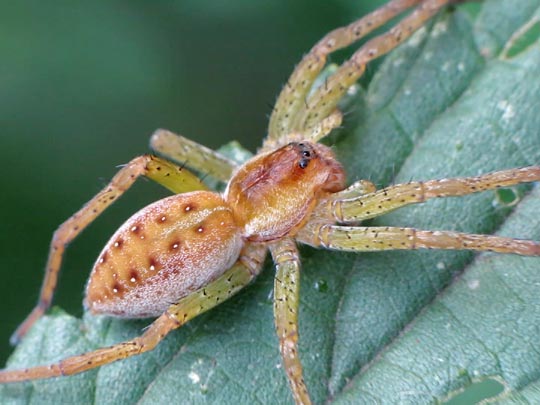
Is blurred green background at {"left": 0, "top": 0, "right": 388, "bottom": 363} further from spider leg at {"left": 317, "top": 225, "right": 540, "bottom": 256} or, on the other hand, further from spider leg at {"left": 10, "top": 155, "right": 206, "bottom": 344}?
spider leg at {"left": 317, "top": 225, "right": 540, "bottom": 256}

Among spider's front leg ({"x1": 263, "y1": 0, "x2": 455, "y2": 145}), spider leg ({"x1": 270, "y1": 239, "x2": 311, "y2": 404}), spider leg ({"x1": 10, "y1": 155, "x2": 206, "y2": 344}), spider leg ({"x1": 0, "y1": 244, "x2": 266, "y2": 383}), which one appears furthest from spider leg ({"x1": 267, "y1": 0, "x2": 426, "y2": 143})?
spider leg ({"x1": 0, "y1": 244, "x2": 266, "y2": 383})

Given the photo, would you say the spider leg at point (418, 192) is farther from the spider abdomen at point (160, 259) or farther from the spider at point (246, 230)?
the spider abdomen at point (160, 259)

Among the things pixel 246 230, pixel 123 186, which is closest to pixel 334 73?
pixel 246 230

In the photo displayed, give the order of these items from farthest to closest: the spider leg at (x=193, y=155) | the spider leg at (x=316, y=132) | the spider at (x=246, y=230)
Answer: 1. the spider leg at (x=193, y=155)
2. the spider leg at (x=316, y=132)
3. the spider at (x=246, y=230)

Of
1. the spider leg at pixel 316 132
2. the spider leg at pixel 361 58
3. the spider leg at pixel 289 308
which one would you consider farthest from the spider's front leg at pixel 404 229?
the spider leg at pixel 361 58

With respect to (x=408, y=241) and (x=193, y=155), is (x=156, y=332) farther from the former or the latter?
(x=408, y=241)

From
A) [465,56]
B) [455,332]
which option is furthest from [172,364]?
[465,56]
